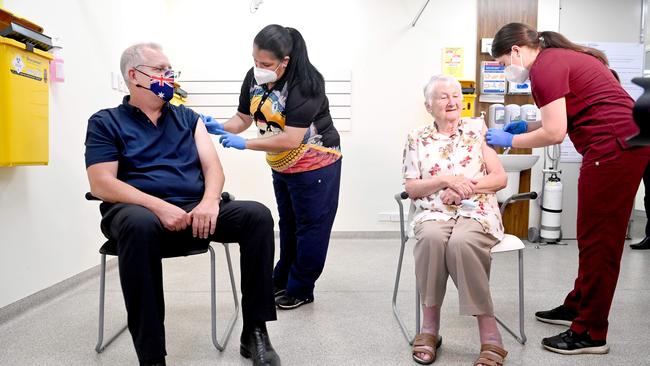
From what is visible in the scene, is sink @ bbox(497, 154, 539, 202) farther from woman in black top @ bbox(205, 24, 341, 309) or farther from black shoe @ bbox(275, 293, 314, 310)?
black shoe @ bbox(275, 293, 314, 310)

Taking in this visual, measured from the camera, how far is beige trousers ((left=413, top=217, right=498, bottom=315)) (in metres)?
1.54

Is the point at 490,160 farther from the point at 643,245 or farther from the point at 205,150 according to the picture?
the point at 643,245

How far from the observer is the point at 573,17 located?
387cm

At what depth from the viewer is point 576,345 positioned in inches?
65.8

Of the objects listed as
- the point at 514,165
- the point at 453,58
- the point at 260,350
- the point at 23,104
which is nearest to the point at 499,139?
the point at 260,350

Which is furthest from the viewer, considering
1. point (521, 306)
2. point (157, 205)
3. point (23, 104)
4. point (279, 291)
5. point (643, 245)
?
point (643, 245)

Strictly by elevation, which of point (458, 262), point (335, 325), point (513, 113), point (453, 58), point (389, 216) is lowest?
point (335, 325)

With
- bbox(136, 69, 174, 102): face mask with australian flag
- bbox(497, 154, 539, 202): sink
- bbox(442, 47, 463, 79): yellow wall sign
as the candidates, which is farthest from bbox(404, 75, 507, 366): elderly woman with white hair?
bbox(442, 47, 463, 79): yellow wall sign

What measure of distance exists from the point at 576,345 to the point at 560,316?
0.34 meters

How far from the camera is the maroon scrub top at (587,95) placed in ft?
5.24

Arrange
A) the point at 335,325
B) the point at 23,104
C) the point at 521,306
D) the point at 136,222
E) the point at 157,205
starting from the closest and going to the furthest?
the point at 136,222 → the point at 157,205 → the point at 521,306 → the point at 23,104 → the point at 335,325

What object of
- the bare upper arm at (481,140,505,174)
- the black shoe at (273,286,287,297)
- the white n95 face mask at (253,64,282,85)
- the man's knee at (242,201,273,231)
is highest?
the white n95 face mask at (253,64,282,85)

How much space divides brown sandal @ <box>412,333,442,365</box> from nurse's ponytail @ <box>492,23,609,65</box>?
112 centimetres

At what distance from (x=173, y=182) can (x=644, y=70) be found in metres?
4.08
